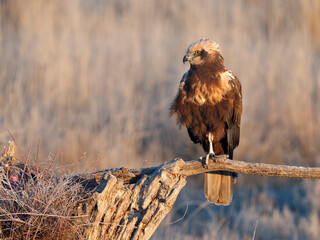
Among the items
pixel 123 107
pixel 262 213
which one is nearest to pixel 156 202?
pixel 262 213

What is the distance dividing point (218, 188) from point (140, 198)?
1.22m

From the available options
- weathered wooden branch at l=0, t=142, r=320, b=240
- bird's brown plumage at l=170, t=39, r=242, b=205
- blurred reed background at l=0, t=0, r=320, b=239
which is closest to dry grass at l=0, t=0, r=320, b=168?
blurred reed background at l=0, t=0, r=320, b=239

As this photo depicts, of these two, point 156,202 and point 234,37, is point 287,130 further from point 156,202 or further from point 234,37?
point 156,202

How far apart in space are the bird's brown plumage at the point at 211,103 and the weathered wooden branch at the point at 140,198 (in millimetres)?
985

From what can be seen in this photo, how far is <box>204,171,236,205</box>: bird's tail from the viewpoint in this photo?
4.41 metres

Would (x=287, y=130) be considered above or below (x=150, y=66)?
below

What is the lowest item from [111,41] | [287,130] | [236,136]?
[287,130]

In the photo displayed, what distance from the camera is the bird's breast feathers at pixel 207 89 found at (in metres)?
4.29

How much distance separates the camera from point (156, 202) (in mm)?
3344

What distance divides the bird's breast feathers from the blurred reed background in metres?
1.48

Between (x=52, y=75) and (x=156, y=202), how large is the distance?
465 centimetres

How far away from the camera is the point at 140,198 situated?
11.0 feet

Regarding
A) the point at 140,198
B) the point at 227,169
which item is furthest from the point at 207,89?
the point at 140,198

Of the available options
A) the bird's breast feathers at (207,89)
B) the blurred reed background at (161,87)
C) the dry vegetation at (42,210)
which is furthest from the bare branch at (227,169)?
the blurred reed background at (161,87)
